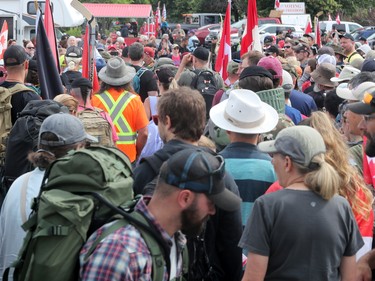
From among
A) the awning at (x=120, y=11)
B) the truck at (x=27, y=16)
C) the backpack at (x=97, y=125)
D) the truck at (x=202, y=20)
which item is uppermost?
→ the backpack at (x=97, y=125)

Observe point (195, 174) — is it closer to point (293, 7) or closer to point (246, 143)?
point (246, 143)

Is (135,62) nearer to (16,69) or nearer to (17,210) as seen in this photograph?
(16,69)

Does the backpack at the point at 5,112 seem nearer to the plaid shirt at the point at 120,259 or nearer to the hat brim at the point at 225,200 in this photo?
the hat brim at the point at 225,200

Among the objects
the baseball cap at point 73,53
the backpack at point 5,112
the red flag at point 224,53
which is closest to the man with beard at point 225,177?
the backpack at point 5,112

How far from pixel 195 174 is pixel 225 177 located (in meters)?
1.16

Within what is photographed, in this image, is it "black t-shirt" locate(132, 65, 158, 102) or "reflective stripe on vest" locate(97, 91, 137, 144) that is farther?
"black t-shirt" locate(132, 65, 158, 102)

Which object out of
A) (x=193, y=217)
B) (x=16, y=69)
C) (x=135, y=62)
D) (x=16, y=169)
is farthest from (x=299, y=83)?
(x=193, y=217)

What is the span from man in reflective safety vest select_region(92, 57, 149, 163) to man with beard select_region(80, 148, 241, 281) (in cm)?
413

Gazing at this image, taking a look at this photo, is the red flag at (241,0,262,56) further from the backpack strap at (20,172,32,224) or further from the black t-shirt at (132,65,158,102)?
the backpack strap at (20,172,32,224)

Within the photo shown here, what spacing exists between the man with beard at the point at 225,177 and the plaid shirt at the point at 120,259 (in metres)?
0.99

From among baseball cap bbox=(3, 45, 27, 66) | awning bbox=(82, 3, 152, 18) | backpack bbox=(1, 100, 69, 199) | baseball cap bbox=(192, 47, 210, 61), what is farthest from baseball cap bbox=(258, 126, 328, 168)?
awning bbox=(82, 3, 152, 18)

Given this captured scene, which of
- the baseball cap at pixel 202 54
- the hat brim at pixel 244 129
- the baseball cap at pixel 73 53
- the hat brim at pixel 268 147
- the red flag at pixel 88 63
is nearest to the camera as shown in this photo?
the hat brim at pixel 268 147

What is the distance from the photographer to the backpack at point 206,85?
935 cm

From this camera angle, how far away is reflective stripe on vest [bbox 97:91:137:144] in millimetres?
7418
